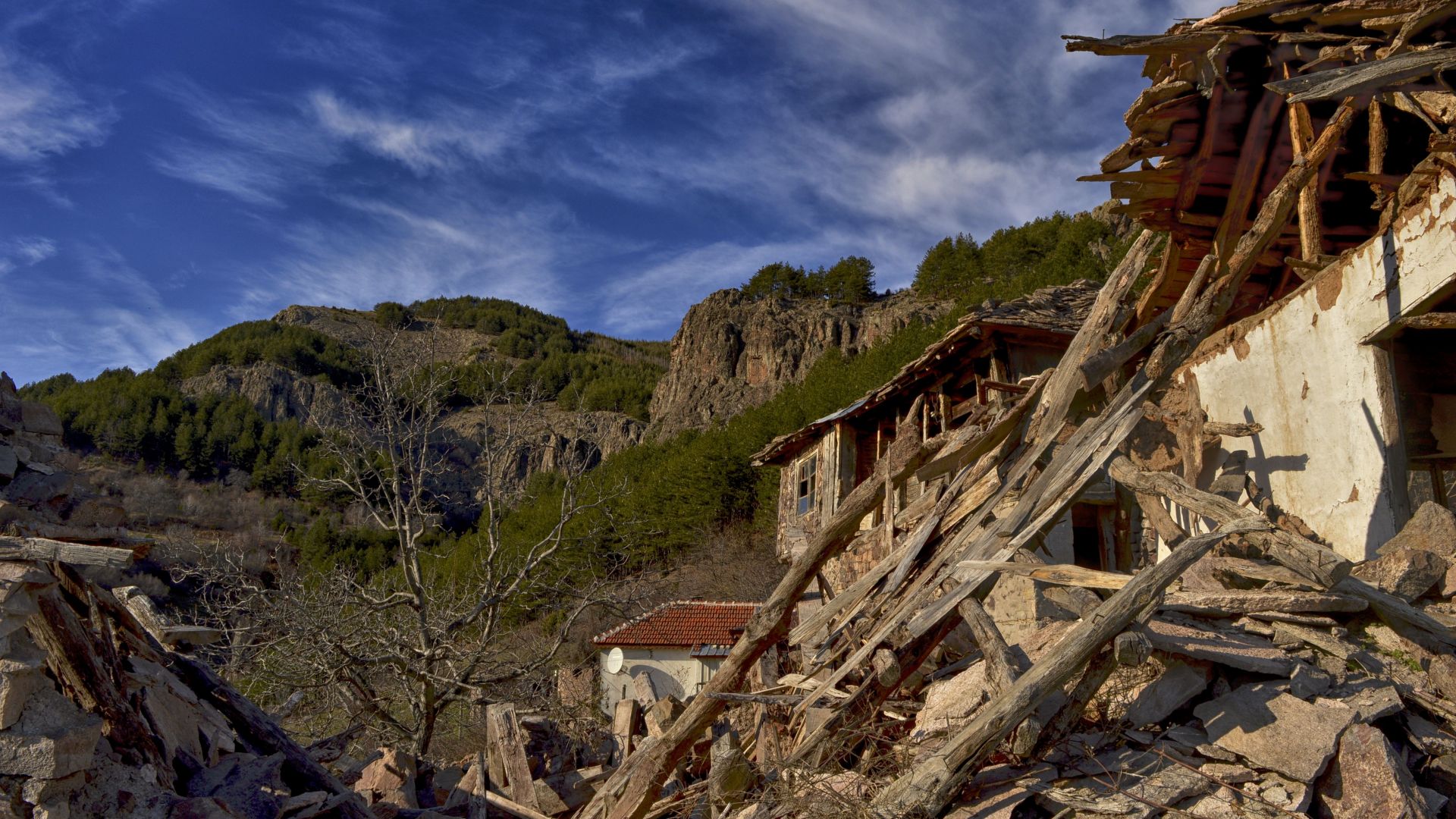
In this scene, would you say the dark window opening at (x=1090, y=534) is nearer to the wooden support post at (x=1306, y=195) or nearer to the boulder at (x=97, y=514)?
the wooden support post at (x=1306, y=195)

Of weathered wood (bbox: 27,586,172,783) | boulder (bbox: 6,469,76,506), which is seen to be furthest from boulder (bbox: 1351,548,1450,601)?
boulder (bbox: 6,469,76,506)

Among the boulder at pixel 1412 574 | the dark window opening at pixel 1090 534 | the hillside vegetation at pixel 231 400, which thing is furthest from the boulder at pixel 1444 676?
the hillside vegetation at pixel 231 400

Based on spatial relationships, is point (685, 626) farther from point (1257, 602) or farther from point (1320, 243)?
point (1257, 602)

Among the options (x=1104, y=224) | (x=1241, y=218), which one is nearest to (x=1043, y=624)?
(x=1241, y=218)

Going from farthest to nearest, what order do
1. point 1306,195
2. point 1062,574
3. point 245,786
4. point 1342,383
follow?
1. point 1306,195
2. point 1342,383
3. point 1062,574
4. point 245,786

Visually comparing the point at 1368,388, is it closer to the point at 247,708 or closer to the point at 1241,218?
the point at 1241,218

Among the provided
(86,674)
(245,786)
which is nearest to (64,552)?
(86,674)

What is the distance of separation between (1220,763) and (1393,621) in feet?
5.53

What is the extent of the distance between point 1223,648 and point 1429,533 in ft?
6.90

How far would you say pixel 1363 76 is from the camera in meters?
5.75

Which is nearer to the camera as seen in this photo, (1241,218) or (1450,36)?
(1450,36)

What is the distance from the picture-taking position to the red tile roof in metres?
22.2

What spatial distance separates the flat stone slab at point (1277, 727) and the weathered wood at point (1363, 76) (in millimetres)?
3636

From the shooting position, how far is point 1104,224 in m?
38.2
